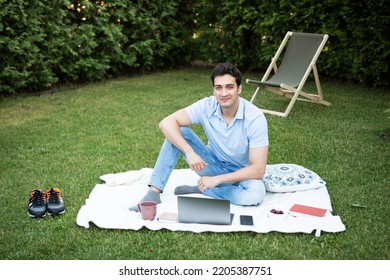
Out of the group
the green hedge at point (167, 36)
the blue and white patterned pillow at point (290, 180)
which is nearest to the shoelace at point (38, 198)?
the blue and white patterned pillow at point (290, 180)

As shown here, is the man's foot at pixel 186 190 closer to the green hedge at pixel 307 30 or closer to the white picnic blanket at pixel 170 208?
the white picnic blanket at pixel 170 208

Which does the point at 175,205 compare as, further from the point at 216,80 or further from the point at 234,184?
the point at 216,80

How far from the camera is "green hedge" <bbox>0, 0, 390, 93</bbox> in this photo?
7.90 m

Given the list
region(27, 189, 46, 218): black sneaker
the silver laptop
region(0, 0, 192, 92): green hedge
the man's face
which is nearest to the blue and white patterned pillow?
the silver laptop

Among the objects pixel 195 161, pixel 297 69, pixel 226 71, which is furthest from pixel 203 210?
pixel 297 69

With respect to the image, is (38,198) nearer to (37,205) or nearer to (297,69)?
(37,205)

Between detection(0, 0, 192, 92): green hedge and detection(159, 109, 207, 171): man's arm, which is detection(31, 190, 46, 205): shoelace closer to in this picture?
detection(159, 109, 207, 171): man's arm

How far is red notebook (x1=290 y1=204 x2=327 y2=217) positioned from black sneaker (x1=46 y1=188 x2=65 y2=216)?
171 cm

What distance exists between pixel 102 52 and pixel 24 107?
233 cm

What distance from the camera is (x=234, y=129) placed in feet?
12.5

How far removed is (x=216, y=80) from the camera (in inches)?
145

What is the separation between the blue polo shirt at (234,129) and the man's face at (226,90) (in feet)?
0.43
